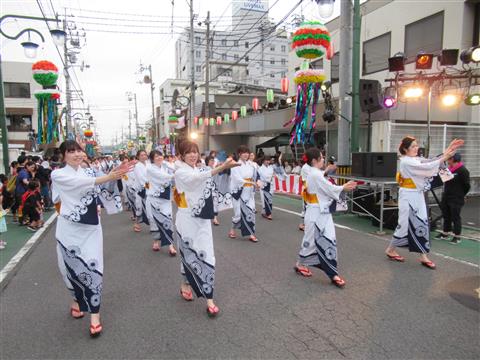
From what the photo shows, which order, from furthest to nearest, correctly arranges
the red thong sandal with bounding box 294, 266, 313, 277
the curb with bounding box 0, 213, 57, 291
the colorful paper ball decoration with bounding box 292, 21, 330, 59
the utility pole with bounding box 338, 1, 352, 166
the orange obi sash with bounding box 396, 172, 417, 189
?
1. the utility pole with bounding box 338, 1, 352, 166
2. the colorful paper ball decoration with bounding box 292, 21, 330, 59
3. the orange obi sash with bounding box 396, 172, 417, 189
4. the curb with bounding box 0, 213, 57, 291
5. the red thong sandal with bounding box 294, 266, 313, 277

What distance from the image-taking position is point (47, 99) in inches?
384

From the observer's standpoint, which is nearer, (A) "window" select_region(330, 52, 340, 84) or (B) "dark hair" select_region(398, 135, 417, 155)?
(B) "dark hair" select_region(398, 135, 417, 155)

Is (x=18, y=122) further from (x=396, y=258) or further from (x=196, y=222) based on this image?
(x=396, y=258)

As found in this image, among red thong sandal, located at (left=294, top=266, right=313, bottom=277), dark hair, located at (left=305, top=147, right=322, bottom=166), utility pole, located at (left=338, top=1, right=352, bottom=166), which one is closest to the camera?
dark hair, located at (left=305, top=147, right=322, bottom=166)

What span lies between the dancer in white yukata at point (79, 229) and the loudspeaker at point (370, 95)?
23.9 feet

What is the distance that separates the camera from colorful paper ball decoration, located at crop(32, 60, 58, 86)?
9.35 meters

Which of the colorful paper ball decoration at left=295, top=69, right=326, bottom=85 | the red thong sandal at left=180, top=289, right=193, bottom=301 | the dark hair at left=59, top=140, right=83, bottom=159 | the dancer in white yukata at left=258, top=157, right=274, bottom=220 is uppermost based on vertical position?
the colorful paper ball decoration at left=295, top=69, right=326, bottom=85

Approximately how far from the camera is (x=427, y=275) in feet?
15.4

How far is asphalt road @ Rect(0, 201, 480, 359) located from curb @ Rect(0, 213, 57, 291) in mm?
113

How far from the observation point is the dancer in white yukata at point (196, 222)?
3588 millimetres

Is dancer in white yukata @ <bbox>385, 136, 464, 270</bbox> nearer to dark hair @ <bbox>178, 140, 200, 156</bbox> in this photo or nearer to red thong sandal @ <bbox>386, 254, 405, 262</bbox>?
red thong sandal @ <bbox>386, 254, 405, 262</bbox>

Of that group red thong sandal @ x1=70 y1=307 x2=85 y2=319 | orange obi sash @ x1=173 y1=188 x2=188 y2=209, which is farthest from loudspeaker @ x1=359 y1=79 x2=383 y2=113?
red thong sandal @ x1=70 y1=307 x2=85 y2=319

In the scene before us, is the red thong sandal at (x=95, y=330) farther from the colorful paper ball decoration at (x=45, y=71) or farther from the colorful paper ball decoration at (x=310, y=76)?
the colorful paper ball decoration at (x=45, y=71)

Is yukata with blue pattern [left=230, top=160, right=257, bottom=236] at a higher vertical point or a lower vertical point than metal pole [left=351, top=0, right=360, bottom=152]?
lower
